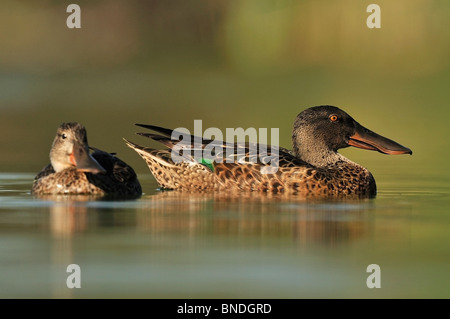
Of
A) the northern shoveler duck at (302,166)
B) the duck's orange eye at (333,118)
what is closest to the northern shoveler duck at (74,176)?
the northern shoveler duck at (302,166)

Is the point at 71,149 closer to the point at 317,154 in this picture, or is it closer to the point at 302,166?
the point at 302,166

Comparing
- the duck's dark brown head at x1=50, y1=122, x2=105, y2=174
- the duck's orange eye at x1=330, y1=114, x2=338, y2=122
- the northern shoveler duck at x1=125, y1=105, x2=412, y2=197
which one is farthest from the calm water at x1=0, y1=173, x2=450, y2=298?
the duck's orange eye at x1=330, y1=114, x2=338, y2=122

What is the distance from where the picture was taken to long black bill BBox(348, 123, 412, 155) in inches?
471

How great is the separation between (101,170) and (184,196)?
1094mm

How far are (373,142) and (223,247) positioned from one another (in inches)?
181

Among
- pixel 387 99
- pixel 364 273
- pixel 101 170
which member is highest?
pixel 387 99

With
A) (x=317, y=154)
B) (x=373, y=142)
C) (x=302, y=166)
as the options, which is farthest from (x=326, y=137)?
(x=302, y=166)

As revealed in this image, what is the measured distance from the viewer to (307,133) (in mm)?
11992

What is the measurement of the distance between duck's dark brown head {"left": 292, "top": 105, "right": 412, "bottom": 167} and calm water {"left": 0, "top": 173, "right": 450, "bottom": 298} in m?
1.36

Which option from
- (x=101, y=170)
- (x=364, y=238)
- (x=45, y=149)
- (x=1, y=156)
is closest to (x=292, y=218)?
(x=364, y=238)

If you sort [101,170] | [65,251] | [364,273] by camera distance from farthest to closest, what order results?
[101,170], [65,251], [364,273]

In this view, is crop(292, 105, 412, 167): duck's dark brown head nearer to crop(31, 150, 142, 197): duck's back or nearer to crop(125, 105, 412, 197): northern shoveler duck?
crop(125, 105, 412, 197): northern shoveler duck

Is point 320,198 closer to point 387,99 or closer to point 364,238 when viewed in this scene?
point 364,238

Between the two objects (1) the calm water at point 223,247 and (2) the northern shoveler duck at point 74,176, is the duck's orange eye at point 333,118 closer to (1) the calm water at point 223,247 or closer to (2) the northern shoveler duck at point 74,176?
(1) the calm water at point 223,247
